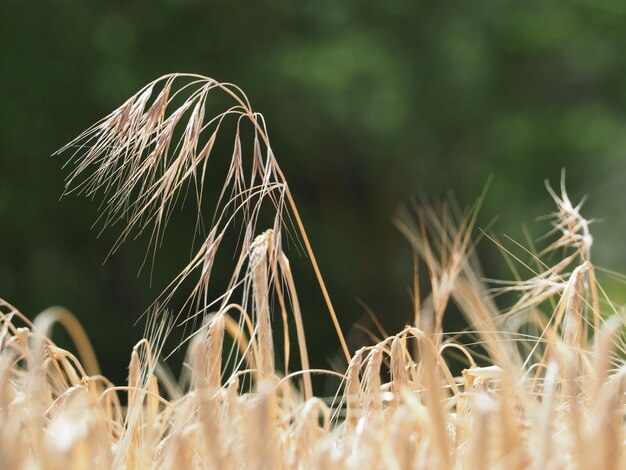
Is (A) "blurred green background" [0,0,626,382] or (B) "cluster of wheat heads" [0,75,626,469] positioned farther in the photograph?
(A) "blurred green background" [0,0,626,382]

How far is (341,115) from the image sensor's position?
3.17 metres

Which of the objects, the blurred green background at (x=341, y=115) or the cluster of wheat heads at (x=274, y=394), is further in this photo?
the blurred green background at (x=341, y=115)

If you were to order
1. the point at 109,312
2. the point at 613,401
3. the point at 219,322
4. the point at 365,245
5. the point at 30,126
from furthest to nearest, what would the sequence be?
the point at 365,245 < the point at 109,312 < the point at 30,126 < the point at 219,322 < the point at 613,401

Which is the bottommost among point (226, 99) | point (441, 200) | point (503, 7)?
point (441, 200)

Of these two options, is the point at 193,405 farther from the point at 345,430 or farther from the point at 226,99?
the point at 226,99

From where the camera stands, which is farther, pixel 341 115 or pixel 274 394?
pixel 341 115

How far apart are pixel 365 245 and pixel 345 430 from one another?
2996 millimetres

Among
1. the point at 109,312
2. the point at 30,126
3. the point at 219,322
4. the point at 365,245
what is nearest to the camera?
the point at 219,322

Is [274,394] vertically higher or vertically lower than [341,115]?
lower

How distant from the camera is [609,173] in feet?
10.5

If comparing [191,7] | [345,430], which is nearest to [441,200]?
[191,7]

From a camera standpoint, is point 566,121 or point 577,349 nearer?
point 577,349

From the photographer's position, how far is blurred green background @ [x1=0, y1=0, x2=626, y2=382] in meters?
2.98

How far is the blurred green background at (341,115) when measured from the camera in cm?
298
